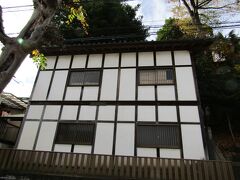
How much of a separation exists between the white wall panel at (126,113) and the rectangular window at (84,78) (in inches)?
78.6

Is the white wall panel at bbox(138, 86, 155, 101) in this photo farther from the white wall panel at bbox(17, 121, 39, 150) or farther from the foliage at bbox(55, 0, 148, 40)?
the foliage at bbox(55, 0, 148, 40)

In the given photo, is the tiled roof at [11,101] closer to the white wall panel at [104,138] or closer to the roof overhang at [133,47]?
the roof overhang at [133,47]

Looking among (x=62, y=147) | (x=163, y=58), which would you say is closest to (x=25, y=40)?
(x=62, y=147)

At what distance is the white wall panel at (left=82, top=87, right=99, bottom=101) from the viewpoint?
31.4 feet

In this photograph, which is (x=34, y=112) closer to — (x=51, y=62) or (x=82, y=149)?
(x=51, y=62)

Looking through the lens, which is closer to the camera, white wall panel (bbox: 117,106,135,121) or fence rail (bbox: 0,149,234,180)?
fence rail (bbox: 0,149,234,180)

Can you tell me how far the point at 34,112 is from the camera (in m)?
9.73

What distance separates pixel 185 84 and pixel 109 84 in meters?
3.56

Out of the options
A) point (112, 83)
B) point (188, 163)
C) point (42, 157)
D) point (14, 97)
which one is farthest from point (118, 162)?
point (14, 97)

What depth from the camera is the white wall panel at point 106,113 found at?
29.3 feet

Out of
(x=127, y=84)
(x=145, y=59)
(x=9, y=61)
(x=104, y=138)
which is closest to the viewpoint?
(x=9, y=61)

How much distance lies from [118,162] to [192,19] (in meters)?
15.4

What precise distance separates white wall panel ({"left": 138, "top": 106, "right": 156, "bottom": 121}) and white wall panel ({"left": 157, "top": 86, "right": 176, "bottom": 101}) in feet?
2.11

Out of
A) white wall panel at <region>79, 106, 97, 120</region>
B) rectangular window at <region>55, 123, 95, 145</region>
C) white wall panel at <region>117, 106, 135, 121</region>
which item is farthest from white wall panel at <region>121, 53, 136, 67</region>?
rectangular window at <region>55, 123, 95, 145</region>
